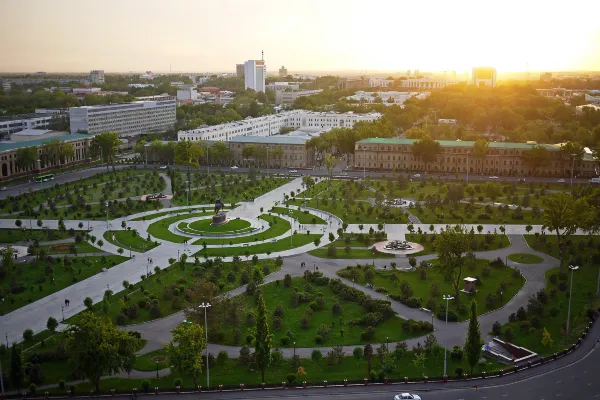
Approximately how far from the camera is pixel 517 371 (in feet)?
76.6

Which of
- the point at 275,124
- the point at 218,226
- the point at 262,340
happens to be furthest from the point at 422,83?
the point at 262,340

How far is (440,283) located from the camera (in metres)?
33.6

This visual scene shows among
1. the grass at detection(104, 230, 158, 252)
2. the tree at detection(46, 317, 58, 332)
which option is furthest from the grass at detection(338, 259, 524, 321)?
the tree at detection(46, 317, 58, 332)

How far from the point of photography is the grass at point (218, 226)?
147 feet

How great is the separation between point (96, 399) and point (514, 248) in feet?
95.7

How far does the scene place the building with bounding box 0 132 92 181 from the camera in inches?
2628

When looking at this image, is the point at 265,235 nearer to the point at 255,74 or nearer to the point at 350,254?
the point at 350,254

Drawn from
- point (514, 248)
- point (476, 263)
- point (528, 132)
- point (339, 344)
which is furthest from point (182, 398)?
point (528, 132)

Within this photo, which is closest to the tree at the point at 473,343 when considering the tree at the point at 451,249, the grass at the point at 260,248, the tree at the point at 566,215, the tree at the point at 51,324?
the tree at the point at 451,249

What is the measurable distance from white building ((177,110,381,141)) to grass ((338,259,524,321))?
168 feet

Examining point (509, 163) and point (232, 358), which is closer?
point (232, 358)

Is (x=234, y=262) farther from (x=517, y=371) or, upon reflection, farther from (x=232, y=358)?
(x=517, y=371)

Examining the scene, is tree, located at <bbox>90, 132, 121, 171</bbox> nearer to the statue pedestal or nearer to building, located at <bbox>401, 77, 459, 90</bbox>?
the statue pedestal

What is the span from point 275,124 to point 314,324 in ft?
241
